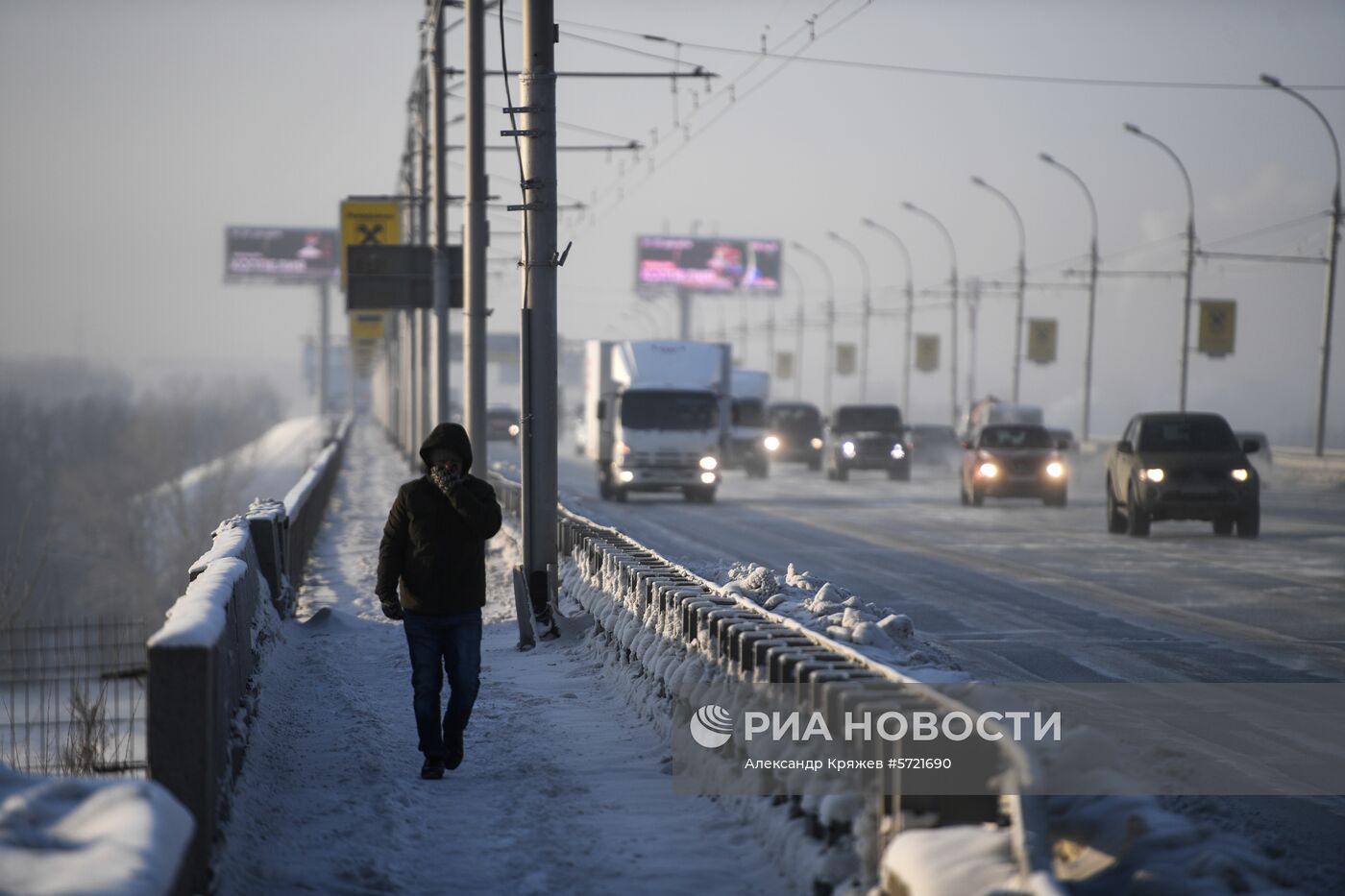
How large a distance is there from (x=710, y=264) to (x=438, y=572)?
381 feet

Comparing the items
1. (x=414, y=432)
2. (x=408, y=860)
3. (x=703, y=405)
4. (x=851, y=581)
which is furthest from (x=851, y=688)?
(x=414, y=432)

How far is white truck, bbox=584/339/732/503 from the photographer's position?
1455 inches

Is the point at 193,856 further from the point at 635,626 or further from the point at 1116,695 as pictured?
the point at 1116,695

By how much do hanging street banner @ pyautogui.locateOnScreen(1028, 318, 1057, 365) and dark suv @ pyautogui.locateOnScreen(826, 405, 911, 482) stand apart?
18.2 metres

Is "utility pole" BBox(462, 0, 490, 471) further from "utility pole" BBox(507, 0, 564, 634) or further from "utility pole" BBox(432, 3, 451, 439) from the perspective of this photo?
"utility pole" BBox(507, 0, 564, 634)

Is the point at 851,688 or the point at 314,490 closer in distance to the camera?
the point at 851,688

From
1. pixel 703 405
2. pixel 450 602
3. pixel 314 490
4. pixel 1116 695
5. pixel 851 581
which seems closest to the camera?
pixel 450 602

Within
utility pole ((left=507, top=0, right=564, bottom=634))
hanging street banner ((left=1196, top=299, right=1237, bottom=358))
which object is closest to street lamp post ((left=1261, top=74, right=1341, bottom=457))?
hanging street banner ((left=1196, top=299, right=1237, bottom=358))

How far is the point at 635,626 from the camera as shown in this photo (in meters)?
11.8

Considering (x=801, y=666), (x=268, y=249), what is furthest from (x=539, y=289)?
(x=268, y=249)

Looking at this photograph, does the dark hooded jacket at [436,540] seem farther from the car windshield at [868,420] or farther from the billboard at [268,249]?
the billboard at [268,249]

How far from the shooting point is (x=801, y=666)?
25.3ft

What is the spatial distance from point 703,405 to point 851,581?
1798cm

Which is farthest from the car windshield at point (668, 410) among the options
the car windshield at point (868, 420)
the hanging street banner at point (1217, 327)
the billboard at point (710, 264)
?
the billboard at point (710, 264)
